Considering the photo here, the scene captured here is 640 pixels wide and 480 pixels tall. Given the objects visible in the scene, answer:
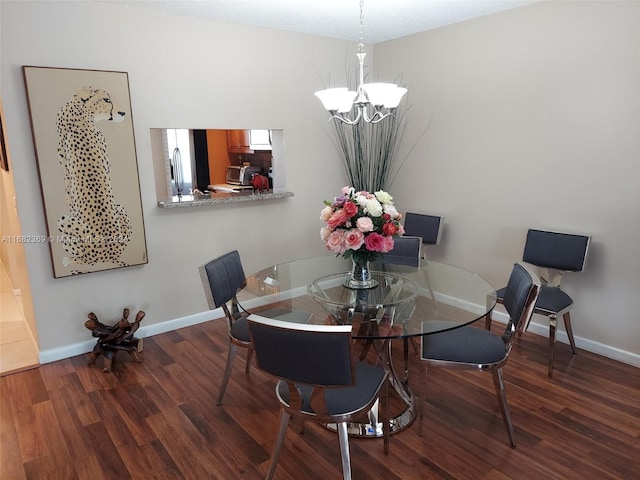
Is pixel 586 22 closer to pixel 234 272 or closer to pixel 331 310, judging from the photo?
pixel 331 310

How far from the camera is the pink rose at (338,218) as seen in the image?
7.28 ft

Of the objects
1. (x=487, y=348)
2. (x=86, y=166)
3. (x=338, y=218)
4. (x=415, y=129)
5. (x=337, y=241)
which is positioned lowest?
(x=487, y=348)

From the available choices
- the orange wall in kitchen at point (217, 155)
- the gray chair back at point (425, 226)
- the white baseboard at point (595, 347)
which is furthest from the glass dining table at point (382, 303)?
the orange wall in kitchen at point (217, 155)

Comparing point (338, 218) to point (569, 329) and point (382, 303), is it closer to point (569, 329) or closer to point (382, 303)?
point (382, 303)

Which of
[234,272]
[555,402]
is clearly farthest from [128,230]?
[555,402]

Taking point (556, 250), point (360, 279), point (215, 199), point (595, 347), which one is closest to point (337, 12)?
point (215, 199)

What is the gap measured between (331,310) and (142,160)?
1928mm

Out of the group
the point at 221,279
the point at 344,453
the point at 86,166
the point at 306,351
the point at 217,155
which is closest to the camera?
the point at 306,351

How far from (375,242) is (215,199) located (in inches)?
71.4

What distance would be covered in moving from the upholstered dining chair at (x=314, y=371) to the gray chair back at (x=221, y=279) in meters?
0.78

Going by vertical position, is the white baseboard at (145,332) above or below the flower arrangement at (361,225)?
below

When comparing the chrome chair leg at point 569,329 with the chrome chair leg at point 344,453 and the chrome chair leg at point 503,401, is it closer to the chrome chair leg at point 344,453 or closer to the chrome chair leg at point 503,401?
the chrome chair leg at point 503,401

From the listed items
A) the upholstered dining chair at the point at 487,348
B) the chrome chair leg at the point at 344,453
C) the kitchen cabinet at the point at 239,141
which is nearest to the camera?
the chrome chair leg at the point at 344,453

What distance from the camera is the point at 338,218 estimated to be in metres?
2.22
